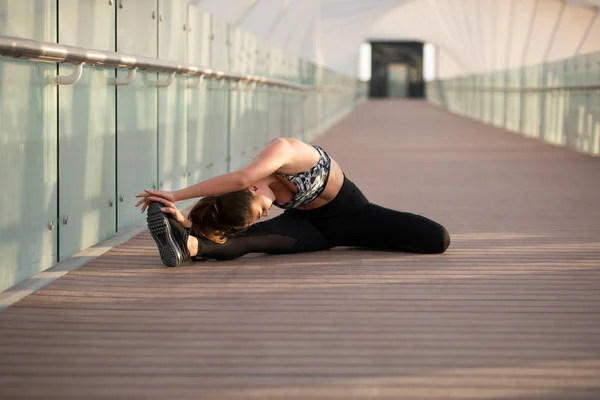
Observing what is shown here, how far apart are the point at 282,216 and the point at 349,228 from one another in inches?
16.4

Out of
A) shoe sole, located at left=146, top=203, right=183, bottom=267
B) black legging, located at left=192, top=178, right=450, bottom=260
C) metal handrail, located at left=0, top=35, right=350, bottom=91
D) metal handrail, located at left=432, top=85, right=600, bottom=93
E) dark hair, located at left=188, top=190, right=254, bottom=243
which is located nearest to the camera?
metal handrail, located at left=0, top=35, right=350, bottom=91

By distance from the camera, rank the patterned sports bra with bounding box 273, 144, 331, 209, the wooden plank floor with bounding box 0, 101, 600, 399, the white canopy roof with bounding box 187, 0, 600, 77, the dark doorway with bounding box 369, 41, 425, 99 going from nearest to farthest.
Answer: the wooden plank floor with bounding box 0, 101, 600, 399 < the patterned sports bra with bounding box 273, 144, 331, 209 < the white canopy roof with bounding box 187, 0, 600, 77 < the dark doorway with bounding box 369, 41, 425, 99

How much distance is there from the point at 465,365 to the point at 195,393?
38.9 inches

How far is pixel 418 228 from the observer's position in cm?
624


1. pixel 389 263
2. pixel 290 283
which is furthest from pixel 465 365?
pixel 389 263

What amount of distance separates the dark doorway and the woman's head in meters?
98.6

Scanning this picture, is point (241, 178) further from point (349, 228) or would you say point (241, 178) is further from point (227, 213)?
point (349, 228)

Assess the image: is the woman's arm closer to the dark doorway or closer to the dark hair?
the dark hair

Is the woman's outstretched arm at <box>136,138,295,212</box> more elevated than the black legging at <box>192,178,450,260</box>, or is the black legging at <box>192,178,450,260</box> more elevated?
the woman's outstretched arm at <box>136,138,295,212</box>

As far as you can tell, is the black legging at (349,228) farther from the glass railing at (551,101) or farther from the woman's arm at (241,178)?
the glass railing at (551,101)

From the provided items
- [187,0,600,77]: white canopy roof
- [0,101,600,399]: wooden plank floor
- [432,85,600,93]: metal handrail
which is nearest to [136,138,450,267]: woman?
[0,101,600,399]: wooden plank floor

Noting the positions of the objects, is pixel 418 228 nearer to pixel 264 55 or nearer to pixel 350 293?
pixel 350 293

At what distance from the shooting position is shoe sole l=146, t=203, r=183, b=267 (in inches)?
216

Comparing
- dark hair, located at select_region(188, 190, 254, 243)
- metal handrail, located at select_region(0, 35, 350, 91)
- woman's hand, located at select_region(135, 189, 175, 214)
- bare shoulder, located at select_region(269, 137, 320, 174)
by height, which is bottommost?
dark hair, located at select_region(188, 190, 254, 243)
